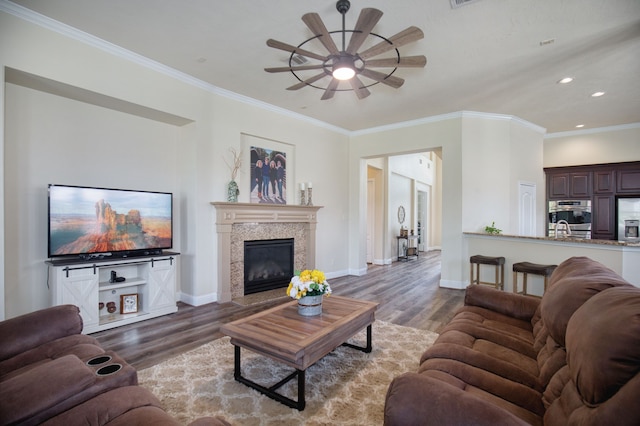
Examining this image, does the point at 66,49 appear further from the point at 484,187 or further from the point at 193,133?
the point at 484,187

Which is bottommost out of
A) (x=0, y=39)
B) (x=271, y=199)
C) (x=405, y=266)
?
(x=405, y=266)

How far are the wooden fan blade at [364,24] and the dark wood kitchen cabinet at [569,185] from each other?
22.5 feet

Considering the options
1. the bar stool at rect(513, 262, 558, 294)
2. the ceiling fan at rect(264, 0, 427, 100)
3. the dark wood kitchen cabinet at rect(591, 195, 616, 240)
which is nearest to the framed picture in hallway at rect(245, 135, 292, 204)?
the ceiling fan at rect(264, 0, 427, 100)

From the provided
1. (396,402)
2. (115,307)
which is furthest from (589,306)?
(115,307)

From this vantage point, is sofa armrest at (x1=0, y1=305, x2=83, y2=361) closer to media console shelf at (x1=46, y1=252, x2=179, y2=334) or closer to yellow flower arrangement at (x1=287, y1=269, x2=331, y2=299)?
media console shelf at (x1=46, y1=252, x2=179, y2=334)

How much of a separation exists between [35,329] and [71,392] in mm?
994

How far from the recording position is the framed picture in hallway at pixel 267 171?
5.22 metres

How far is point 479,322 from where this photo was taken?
2438mm

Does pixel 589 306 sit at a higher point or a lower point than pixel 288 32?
lower

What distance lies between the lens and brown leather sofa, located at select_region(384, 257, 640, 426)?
98cm

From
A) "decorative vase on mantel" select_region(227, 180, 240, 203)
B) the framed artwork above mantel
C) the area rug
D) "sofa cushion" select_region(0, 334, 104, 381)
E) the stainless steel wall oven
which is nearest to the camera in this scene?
"sofa cushion" select_region(0, 334, 104, 381)

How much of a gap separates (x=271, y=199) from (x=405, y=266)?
4.41m

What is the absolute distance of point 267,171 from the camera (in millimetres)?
5430

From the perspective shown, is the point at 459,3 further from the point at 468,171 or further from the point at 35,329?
the point at 35,329
